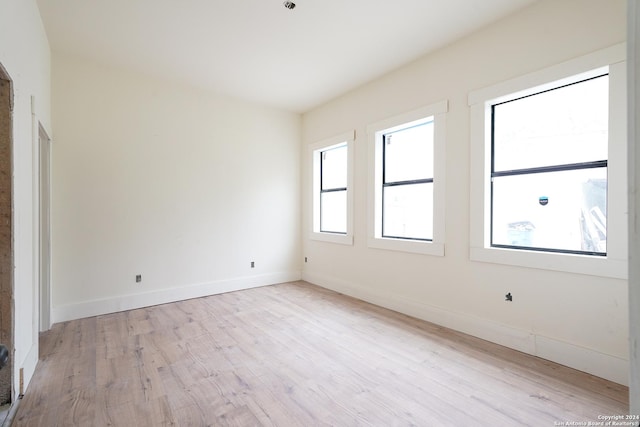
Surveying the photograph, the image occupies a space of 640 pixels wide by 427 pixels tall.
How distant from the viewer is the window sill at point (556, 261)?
7.56 feet

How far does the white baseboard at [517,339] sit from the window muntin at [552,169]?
771 mm

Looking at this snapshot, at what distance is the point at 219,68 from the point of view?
3920 mm

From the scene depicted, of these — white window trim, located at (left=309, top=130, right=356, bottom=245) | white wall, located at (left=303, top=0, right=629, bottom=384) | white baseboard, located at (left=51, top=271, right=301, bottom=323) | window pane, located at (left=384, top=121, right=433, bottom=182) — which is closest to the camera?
white wall, located at (left=303, top=0, right=629, bottom=384)

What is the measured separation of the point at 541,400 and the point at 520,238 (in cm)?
137

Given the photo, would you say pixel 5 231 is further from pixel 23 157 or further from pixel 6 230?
pixel 23 157

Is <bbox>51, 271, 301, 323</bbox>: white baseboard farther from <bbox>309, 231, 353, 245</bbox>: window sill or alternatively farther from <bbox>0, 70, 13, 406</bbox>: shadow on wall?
<bbox>0, 70, 13, 406</bbox>: shadow on wall

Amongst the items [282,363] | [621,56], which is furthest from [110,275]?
[621,56]

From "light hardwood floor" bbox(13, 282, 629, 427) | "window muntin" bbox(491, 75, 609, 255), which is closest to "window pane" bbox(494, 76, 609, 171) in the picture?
"window muntin" bbox(491, 75, 609, 255)

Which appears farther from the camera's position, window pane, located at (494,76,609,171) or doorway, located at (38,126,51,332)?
doorway, located at (38,126,51,332)

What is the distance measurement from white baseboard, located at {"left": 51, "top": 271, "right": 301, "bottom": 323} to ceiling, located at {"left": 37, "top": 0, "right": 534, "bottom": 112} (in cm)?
289

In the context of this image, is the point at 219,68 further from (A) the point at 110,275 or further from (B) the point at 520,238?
(B) the point at 520,238

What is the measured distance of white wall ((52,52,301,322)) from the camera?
366cm

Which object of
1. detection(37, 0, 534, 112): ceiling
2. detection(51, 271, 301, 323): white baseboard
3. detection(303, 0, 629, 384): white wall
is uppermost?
detection(37, 0, 534, 112): ceiling

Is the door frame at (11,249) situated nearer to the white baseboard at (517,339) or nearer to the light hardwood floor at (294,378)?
the light hardwood floor at (294,378)
